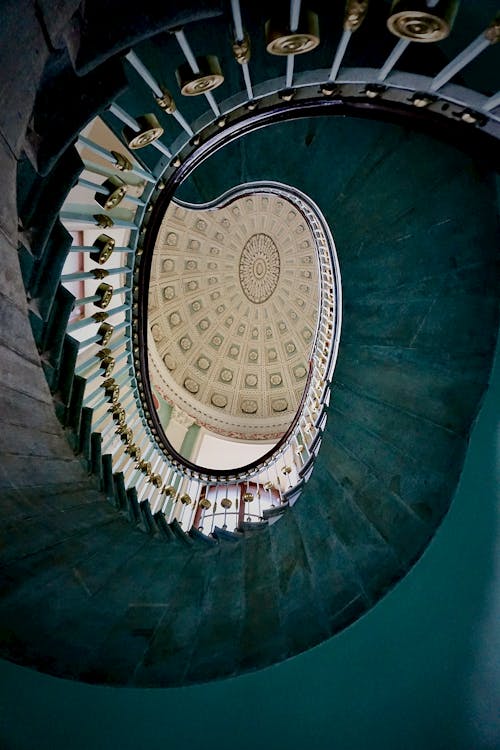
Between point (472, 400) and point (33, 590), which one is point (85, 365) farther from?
point (472, 400)

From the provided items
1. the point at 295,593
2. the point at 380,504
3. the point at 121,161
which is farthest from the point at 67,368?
the point at 295,593

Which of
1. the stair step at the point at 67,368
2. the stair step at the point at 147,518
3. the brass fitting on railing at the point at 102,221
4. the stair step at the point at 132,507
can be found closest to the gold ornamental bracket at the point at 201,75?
the brass fitting on railing at the point at 102,221

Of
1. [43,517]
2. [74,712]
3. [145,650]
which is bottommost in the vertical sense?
[74,712]

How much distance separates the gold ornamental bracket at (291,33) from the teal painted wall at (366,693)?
8.37 feet

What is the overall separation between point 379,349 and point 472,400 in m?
0.80

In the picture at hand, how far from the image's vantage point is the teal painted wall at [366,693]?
3283 millimetres

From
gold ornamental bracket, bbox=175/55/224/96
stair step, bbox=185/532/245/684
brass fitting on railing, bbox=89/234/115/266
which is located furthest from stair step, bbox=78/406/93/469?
gold ornamental bracket, bbox=175/55/224/96

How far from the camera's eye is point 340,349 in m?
3.95

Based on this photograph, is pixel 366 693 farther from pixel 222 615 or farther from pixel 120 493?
pixel 120 493

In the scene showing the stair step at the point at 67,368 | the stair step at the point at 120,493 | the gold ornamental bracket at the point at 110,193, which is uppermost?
the gold ornamental bracket at the point at 110,193

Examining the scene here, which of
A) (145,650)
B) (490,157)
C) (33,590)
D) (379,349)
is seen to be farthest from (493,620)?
(33,590)

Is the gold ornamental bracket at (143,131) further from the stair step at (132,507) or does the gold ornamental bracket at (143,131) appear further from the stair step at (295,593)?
the stair step at (295,593)

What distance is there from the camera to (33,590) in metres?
3.21

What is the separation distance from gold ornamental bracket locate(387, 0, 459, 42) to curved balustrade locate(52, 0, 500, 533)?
99 mm
